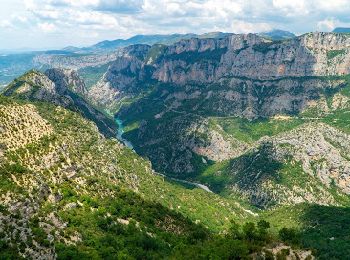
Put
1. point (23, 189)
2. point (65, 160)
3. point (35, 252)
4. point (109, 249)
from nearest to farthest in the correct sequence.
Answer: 1. point (35, 252)
2. point (109, 249)
3. point (23, 189)
4. point (65, 160)

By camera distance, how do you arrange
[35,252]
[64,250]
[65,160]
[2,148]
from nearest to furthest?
1. [35,252]
2. [64,250]
3. [2,148]
4. [65,160]

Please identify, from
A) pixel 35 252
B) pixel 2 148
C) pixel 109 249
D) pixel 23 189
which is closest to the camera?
pixel 35 252

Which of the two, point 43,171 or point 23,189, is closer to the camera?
point 23,189

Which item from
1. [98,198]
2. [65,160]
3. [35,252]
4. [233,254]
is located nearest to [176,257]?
[233,254]

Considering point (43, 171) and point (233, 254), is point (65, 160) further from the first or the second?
point (233, 254)

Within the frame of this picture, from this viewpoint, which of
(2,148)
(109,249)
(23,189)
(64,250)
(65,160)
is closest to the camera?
(64,250)

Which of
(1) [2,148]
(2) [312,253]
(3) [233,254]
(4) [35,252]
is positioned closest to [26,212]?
(4) [35,252]

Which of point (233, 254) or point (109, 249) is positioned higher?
point (233, 254)

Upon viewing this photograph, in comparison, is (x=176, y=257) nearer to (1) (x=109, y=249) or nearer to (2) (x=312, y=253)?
(1) (x=109, y=249)

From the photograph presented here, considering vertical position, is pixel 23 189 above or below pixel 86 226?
above
